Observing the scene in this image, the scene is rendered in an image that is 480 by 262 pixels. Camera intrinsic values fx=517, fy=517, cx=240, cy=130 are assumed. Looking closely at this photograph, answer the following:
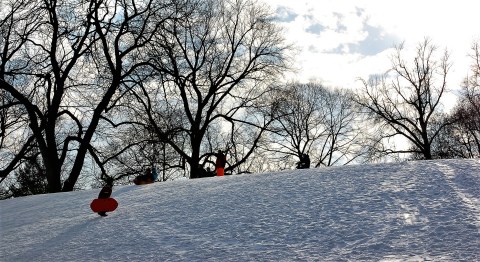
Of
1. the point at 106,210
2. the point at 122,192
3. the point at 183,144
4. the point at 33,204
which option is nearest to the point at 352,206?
the point at 106,210

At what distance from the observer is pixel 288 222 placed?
7785 millimetres

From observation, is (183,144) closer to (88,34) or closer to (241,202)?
(88,34)

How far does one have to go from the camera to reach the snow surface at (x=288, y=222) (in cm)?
636

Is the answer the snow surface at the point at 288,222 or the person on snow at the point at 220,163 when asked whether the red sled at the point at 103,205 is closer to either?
the snow surface at the point at 288,222

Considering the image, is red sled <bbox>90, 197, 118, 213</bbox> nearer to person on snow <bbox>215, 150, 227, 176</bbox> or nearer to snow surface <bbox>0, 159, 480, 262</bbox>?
snow surface <bbox>0, 159, 480, 262</bbox>

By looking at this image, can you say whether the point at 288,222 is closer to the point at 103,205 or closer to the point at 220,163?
the point at 103,205

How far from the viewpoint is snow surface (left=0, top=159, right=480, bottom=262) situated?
20.9 feet

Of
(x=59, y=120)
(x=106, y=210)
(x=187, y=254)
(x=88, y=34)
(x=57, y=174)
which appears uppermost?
(x=88, y=34)

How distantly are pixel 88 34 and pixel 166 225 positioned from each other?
15.7 meters

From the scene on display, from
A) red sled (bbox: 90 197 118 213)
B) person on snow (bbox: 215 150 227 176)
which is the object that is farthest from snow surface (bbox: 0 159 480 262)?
person on snow (bbox: 215 150 227 176)

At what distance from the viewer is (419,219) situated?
23.1ft

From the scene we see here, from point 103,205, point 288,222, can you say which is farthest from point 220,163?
point 288,222

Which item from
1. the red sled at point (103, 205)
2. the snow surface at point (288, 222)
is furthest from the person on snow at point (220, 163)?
the red sled at point (103, 205)

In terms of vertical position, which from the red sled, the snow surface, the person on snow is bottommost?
the snow surface
